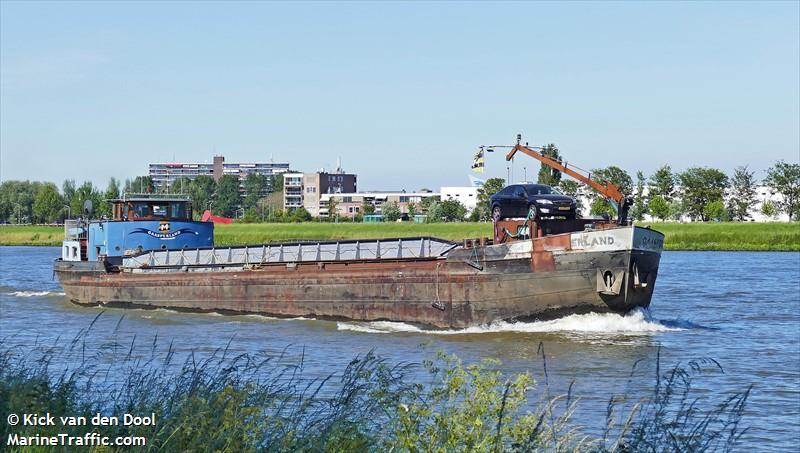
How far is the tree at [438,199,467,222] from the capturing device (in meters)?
139

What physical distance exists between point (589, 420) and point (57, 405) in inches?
344

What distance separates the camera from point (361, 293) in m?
30.2

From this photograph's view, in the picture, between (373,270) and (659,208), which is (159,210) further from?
(659,208)

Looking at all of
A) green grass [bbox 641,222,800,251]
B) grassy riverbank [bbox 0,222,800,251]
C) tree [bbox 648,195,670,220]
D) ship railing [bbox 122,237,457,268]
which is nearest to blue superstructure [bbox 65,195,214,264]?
ship railing [bbox 122,237,457,268]

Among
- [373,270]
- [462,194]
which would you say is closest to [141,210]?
[373,270]

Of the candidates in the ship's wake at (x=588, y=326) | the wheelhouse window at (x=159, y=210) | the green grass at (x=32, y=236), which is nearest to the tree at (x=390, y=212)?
the green grass at (x=32, y=236)

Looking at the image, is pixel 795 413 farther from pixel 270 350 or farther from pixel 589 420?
pixel 270 350

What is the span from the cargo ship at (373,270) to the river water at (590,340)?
0.70 metres

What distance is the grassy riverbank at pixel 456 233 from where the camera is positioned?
3046 inches

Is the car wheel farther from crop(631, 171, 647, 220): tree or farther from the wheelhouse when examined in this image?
crop(631, 171, 647, 220): tree

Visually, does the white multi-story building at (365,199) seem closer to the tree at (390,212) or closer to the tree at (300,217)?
the tree at (390,212)

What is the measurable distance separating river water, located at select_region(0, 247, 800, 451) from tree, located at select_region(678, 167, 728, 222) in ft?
242

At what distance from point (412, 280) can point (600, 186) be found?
6.41 meters

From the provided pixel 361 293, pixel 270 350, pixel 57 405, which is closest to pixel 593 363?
pixel 270 350
